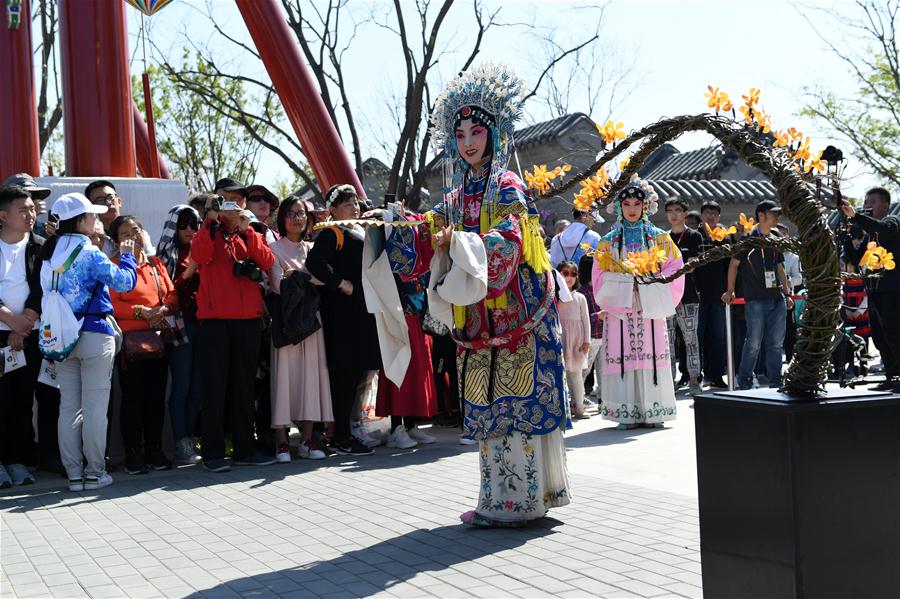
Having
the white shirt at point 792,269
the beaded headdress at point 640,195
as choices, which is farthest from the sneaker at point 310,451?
the white shirt at point 792,269

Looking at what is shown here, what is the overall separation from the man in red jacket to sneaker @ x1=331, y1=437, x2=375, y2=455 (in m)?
0.84

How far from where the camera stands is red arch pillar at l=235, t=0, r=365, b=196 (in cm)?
1169

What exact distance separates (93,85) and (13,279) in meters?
3.44

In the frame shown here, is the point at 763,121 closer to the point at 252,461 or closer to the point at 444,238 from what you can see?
the point at 444,238

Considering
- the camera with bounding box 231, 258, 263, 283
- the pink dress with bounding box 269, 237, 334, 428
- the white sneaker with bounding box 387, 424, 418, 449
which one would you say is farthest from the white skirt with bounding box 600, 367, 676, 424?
the camera with bounding box 231, 258, 263, 283

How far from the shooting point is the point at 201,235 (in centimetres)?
754

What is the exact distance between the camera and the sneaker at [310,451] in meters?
8.05

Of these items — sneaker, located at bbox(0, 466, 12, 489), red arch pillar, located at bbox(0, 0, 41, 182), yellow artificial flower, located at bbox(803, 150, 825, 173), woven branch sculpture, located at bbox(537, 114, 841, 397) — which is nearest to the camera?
woven branch sculpture, located at bbox(537, 114, 841, 397)

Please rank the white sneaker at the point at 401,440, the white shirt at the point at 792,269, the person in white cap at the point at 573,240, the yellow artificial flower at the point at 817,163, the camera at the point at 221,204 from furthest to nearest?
1. the white shirt at the point at 792,269
2. the person in white cap at the point at 573,240
3. the white sneaker at the point at 401,440
4. the camera at the point at 221,204
5. the yellow artificial flower at the point at 817,163

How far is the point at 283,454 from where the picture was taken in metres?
7.96

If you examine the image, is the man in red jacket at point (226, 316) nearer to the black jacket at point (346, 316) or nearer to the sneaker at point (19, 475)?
the black jacket at point (346, 316)

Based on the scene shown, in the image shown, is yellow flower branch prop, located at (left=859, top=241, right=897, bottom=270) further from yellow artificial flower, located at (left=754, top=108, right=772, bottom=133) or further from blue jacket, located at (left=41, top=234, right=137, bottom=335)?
blue jacket, located at (left=41, top=234, right=137, bottom=335)

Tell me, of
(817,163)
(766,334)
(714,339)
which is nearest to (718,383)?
(714,339)

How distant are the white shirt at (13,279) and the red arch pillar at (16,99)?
13.2ft
